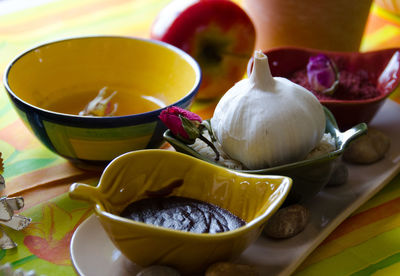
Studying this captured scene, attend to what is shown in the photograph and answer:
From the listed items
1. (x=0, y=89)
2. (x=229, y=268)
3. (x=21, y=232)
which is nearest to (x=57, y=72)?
(x=0, y=89)

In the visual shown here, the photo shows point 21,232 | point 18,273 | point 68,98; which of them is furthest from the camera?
point 68,98

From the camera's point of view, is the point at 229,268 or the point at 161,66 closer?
the point at 229,268

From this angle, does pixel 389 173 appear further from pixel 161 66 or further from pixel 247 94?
pixel 161 66

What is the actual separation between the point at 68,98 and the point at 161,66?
5.2 inches

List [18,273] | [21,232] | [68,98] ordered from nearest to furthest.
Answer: [18,273], [21,232], [68,98]

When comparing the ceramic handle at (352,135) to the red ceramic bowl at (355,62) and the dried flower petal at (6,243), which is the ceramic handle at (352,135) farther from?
the dried flower petal at (6,243)

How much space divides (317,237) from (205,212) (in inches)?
4.5

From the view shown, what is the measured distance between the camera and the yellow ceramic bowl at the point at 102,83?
54cm

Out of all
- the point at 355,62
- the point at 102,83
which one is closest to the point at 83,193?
the point at 102,83

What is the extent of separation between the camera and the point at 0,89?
759 millimetres

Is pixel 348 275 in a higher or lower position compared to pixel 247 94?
lower

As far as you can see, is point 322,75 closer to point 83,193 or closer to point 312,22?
point 312,22

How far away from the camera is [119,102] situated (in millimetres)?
666

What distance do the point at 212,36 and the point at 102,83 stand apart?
18 cm
